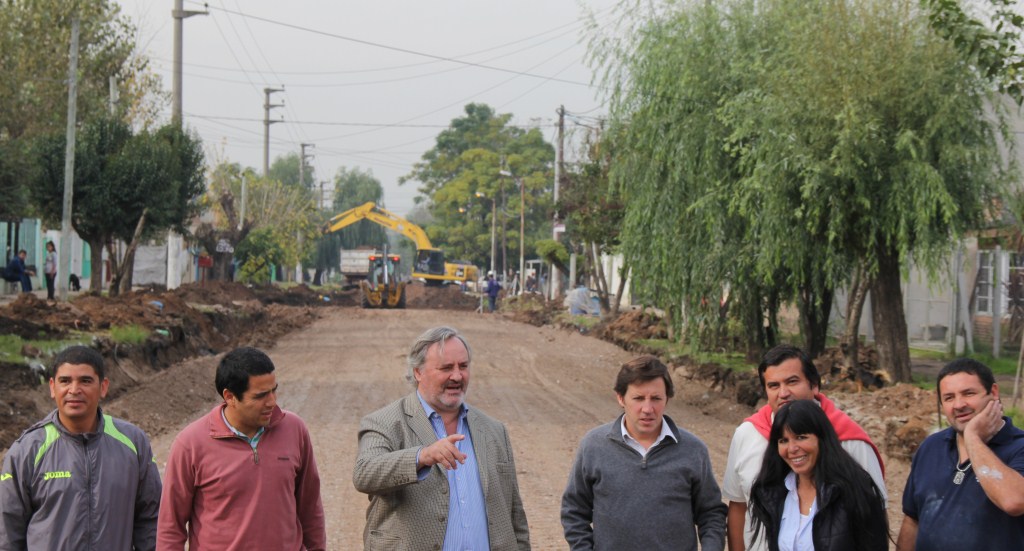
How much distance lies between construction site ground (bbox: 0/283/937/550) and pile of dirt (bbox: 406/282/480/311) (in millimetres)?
21413

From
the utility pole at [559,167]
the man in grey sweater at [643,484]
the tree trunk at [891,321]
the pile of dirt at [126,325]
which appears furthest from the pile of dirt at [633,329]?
the man in grey sweater at [643,484]

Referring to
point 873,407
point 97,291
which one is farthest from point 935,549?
point 97,291

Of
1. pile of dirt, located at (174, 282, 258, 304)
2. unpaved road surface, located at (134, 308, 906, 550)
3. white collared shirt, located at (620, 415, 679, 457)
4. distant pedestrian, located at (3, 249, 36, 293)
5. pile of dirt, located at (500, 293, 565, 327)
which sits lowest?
unpaved road surface, located at (134, 308, 906, 550)

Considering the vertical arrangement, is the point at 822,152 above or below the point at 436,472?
above

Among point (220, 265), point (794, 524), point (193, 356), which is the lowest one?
point (193, 356)

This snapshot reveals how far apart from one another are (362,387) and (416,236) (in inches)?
1911

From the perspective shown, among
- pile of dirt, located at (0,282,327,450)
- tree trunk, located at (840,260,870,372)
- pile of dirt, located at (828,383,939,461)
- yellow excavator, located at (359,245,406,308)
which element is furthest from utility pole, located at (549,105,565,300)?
pile of dirt, located at (828,383,939,461)

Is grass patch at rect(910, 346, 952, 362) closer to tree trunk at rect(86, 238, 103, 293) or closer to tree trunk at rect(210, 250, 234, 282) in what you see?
tree trunk at rect(86, 238, 103, 293)

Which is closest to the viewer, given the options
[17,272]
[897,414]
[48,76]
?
[897,414]

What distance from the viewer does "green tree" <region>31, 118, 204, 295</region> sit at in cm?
2916

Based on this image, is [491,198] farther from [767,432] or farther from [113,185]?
[767,432]

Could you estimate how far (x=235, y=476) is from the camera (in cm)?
441

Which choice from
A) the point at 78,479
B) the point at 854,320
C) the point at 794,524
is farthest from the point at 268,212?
the point at 794,524

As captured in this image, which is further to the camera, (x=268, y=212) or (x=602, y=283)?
(x=268, y=212)
